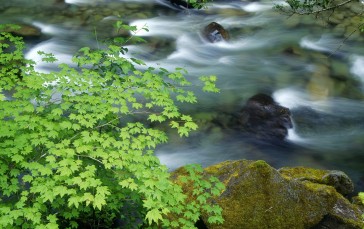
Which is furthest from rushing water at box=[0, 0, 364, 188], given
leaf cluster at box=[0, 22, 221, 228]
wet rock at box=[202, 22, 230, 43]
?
leaf cluster at box=[0, 22, 221, 228]

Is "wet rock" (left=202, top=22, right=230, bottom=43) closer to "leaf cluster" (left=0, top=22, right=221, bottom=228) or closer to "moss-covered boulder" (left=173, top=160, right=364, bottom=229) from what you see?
"moss-covered boulder" (left=173, top=160, right=364, bottom=229)

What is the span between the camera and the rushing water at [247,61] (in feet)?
29.8

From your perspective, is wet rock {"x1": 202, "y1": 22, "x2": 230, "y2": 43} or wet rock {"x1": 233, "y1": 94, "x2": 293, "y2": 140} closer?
wet rock {"x1": 233, "y1": 94, "x2": 293, "y2": 140}

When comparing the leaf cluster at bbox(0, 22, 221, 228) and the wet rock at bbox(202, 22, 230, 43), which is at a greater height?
the leaf cluster at bbox(0, 22, 221, 228)

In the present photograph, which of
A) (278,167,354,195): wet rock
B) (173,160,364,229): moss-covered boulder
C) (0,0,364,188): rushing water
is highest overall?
(173,160,364,229): moss-covered boulder

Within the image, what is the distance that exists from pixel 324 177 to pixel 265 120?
3022 millimetres

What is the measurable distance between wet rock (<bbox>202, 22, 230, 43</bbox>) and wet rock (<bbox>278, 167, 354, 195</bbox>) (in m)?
8.38

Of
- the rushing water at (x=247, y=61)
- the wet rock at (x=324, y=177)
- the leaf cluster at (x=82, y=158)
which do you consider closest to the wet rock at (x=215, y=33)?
the rushing water at (x=247, y=61)

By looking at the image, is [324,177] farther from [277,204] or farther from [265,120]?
[265,120]

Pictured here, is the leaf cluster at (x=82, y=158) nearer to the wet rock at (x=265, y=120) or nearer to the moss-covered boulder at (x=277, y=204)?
the moss-covered boulder at (x=277, y=204)

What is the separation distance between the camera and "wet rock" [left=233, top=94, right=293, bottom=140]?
930cm

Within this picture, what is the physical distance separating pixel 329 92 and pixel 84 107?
883cm

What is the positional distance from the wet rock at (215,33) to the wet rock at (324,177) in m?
8.38

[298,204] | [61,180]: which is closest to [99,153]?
[61,180]
